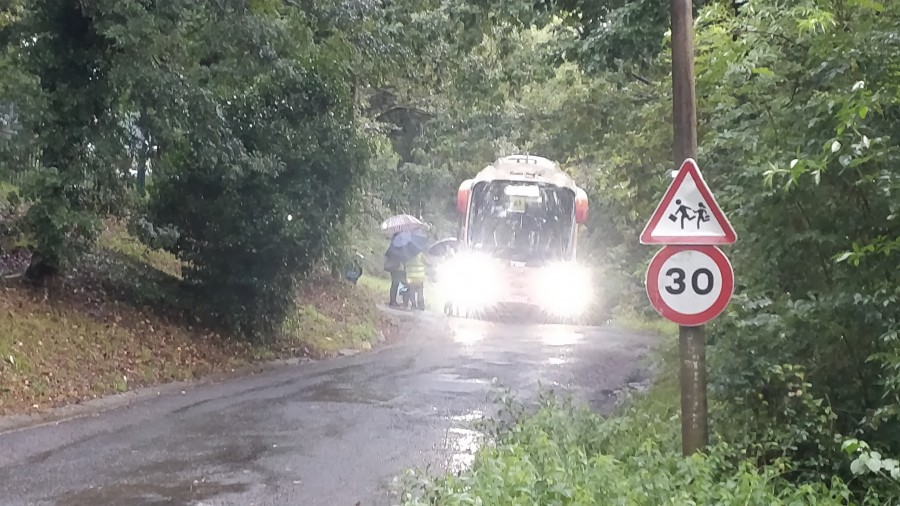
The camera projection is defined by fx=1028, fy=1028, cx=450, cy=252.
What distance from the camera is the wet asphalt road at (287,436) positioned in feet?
27.5

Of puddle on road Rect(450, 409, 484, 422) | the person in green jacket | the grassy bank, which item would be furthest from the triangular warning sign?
the person in green jacket

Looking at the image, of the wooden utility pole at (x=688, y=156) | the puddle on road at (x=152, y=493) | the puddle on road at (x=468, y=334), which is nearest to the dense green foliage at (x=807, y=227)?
the wooden utility pole at (x=688, y=156)

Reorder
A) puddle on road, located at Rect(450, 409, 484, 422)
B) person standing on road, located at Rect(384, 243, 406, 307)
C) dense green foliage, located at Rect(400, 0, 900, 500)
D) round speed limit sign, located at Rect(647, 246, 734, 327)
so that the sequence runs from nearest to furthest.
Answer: dense green foliage, located at Rect(400, 0, 900, 500) → round speed limit sign, located at Rect(647, 246, 734, 327) → puddle on road, located at Rect(450, 409, 484, 422) → person standing on road, located at Rect(384, 243, 406, 307)

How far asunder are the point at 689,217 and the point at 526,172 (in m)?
19.3

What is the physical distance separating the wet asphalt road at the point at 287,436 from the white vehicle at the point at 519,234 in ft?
25.7

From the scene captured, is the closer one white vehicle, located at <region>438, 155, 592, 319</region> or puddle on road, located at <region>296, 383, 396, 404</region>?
puddle on road, located at <region>296, 383, 396, 404</region>

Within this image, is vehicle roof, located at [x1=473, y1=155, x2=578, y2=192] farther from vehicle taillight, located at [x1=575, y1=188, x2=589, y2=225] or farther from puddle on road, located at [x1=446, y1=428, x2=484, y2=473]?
puddle on road, located at [x1=446, y1=428, x2=484, y2=473]

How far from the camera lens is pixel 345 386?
1474 centimetres

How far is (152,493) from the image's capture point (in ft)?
26.9

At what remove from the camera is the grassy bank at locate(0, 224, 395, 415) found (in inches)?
518

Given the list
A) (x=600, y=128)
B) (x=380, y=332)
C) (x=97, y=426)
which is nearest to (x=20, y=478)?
(x=97, y=426)

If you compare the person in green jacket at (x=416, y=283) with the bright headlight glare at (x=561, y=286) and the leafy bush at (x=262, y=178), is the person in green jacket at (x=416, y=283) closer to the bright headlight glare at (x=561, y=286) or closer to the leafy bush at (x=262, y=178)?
the bright headlight glare at (x=561, y=286)

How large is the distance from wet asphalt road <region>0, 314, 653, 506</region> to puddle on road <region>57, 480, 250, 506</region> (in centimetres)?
1

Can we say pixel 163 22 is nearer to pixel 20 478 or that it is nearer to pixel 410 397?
pixel 410 397
